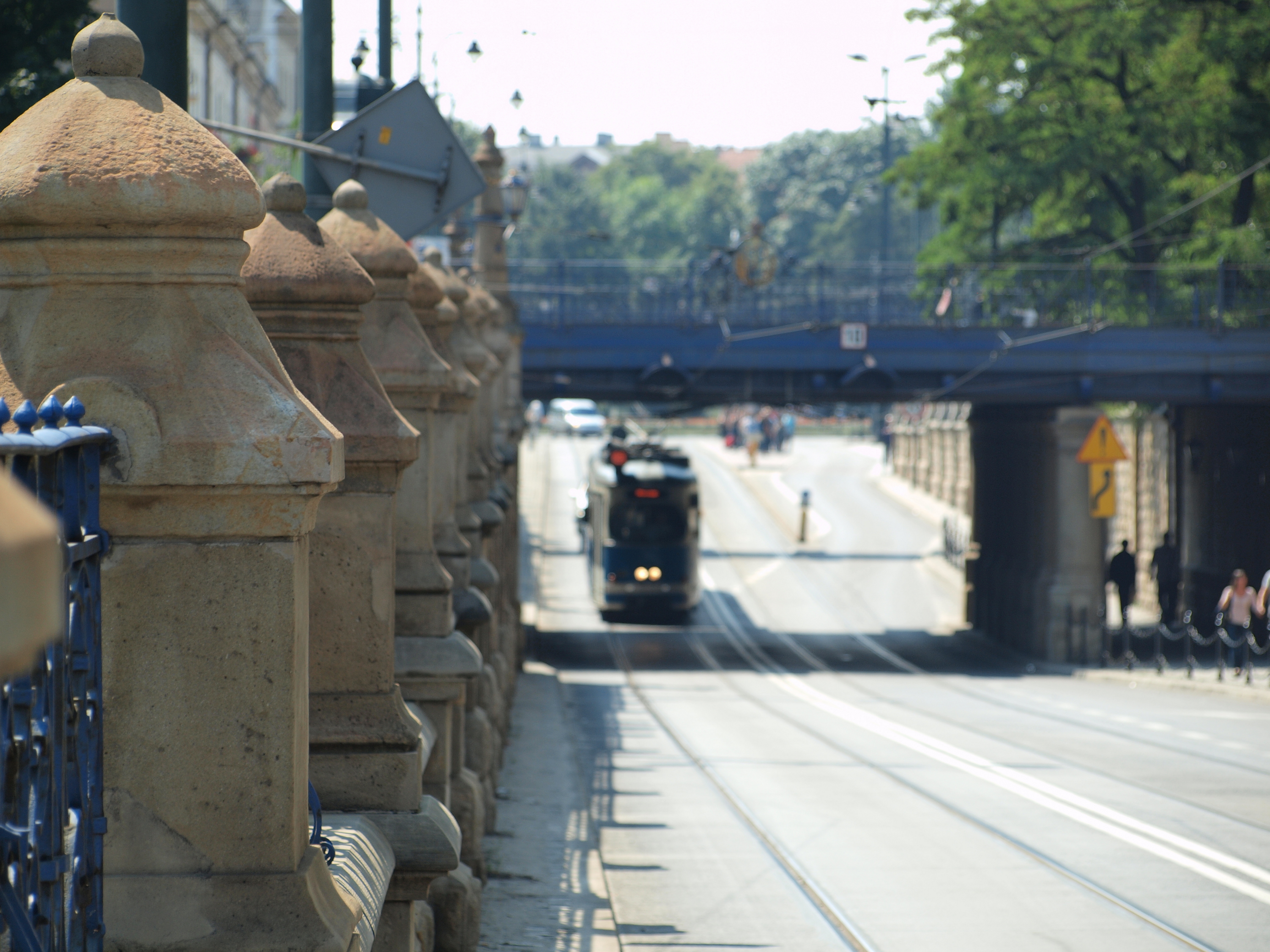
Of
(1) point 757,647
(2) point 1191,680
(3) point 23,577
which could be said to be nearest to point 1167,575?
(2) point 1191,680

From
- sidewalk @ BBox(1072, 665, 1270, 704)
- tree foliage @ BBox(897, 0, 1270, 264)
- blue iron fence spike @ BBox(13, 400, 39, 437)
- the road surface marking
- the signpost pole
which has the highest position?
tree foliage @ BBox(897, 0, 1270, 264)

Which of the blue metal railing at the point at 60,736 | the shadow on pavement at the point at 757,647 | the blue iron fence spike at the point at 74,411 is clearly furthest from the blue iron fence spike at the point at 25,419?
the shadow on pavement at the point at 757,647

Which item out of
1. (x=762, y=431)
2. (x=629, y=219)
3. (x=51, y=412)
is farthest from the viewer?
(x=629, y=219)

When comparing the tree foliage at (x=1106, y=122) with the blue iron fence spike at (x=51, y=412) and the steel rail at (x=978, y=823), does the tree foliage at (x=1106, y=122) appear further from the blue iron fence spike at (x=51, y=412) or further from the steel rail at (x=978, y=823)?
the blue iron fence spike at (x=51, y=412)

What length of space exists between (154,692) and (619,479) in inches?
1229

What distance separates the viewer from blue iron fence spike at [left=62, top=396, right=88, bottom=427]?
297 centimetres

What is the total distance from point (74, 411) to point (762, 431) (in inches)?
3066

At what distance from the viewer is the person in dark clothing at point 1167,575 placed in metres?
32.0

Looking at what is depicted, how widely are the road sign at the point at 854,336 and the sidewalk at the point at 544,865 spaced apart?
54.3 feet

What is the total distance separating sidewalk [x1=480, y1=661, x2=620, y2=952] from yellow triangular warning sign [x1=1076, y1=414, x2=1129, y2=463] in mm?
13955

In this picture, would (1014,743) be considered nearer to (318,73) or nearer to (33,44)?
(33,44)

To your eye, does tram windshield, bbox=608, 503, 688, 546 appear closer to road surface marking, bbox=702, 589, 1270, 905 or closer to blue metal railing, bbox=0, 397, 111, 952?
road surface marking, bbox=702, 589, 1270, 905

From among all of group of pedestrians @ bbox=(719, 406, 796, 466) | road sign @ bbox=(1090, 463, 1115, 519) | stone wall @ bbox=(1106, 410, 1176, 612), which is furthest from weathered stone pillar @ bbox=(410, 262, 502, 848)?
group of pedestrians @ bbox=(719, 406, 796, 466)

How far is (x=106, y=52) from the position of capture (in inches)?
135
